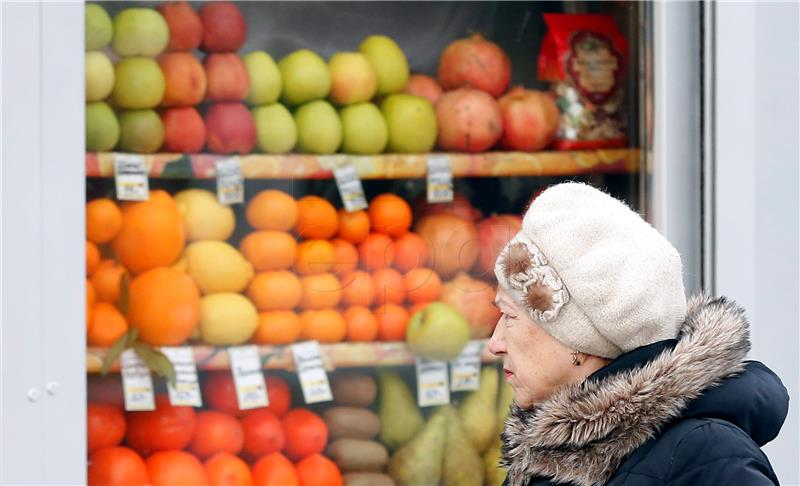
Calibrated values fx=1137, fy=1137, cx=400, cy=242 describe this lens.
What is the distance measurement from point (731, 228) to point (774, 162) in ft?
0.71

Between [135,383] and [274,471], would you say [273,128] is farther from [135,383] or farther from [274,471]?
[274,471]

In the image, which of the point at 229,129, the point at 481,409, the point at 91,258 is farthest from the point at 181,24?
the point at 481,409

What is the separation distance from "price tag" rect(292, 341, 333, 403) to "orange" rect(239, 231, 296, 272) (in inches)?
9.6

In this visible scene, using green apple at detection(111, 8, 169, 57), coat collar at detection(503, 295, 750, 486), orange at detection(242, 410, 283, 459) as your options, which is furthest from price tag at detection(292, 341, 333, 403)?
coat collar at detection(503, 295, 750, 486)

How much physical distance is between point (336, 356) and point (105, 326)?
25.4 inches

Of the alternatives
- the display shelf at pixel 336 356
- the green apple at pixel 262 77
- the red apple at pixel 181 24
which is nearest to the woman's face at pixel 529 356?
the display shelf at pixel 336 356

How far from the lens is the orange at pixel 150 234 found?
123 inches

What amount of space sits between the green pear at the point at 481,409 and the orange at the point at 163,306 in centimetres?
85

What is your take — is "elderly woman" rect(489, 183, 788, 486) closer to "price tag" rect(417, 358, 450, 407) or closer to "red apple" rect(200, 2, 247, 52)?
"price tag" rect(417, 358, 450, 407)

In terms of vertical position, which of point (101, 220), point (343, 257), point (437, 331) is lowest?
point (437, 331)

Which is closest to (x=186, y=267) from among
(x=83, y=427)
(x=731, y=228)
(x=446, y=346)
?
(x=83, y=427)

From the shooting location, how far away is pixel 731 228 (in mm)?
3176

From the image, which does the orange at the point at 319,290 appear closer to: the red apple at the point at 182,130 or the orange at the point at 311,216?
the orange at the point at 311,216

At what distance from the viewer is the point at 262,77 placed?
10.5 ft
